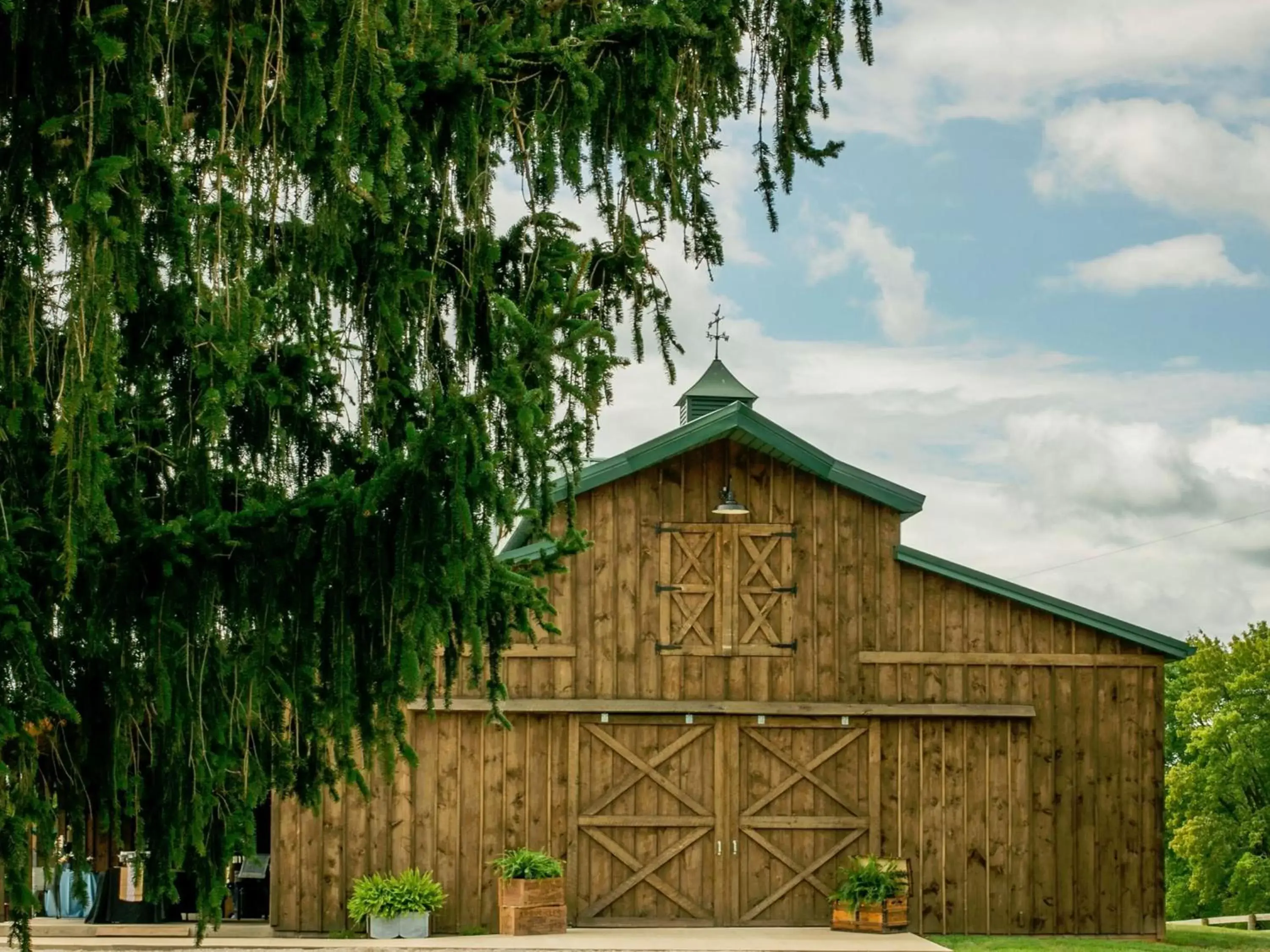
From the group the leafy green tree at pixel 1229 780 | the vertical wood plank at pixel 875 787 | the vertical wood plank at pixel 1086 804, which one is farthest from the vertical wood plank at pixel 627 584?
the leafy green tree at pixel 1229 780

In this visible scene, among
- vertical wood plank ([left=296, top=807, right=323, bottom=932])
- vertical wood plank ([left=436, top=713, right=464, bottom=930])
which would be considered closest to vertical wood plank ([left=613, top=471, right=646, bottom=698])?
vertical wood plank ([left=436, top=713, right=464, bottom=930])

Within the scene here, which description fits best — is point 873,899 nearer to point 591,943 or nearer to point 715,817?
point 715,817

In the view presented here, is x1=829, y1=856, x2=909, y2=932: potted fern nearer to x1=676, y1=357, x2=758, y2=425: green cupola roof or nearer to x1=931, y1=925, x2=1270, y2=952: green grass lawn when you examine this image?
x1=931, y1=925, x2=1270, y2=952: green grass lawn

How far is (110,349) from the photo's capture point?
3.99 meters

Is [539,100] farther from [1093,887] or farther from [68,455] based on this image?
[1093,887]

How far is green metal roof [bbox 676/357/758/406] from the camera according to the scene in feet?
53.3

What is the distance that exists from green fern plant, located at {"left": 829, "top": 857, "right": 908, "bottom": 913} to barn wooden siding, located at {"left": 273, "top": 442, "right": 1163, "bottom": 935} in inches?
12.1

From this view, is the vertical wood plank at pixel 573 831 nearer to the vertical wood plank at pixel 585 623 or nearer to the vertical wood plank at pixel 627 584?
the vertical wood plank at pixel 585 623

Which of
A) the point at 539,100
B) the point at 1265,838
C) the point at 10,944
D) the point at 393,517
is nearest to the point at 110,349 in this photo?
the point at 393,517

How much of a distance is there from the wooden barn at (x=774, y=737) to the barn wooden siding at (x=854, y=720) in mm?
20

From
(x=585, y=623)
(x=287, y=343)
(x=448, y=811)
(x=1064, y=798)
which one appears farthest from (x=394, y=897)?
(x=287, y=343)

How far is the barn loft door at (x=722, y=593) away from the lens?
14.1 m

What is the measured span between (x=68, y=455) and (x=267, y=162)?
128 centimetres

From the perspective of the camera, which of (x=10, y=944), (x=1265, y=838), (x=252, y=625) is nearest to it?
(x=252, y=625)
